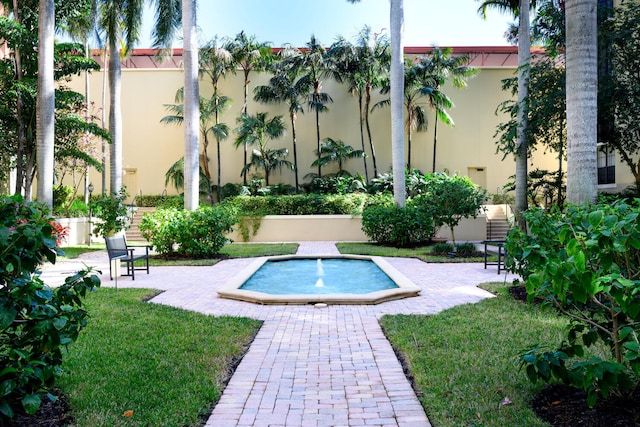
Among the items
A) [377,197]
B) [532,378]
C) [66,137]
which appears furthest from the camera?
[377,197]

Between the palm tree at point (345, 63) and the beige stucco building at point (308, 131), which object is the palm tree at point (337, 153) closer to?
the beige stucco building at point (308, 131)

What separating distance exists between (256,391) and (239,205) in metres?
17.8

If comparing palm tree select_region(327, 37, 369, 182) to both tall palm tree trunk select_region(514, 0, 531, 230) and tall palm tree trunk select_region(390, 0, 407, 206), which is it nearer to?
tall palm tree trunk select_region(390, 0, 407, 206)

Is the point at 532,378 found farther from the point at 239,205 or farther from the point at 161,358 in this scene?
the point at 239,205

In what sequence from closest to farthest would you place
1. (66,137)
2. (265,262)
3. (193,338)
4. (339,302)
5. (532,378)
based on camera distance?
1. (532,378)
2. (193,338)
3. (339,302)
4. (265,262)
5. (66,137)

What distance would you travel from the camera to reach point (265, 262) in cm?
1257

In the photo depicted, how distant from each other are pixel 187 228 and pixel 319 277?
4191 mm

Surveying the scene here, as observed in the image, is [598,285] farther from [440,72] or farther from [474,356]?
[440,72]

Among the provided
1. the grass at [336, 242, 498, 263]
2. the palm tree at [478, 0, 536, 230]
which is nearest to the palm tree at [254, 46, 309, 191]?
the grass at [336, 242, 498, 263]

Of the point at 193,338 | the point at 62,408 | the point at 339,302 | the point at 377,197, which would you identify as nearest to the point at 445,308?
the point at 339,302

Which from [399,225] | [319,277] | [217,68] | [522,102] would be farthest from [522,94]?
[217,68]

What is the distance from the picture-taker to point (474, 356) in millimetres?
4578

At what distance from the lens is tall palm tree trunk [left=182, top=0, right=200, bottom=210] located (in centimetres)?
1394

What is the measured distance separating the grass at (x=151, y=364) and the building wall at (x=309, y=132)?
21.1m
